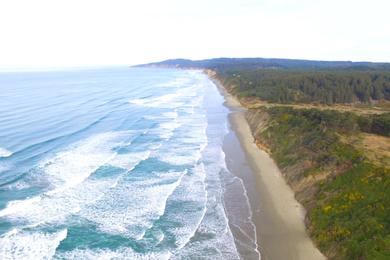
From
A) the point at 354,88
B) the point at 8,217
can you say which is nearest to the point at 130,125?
the point at 8,217

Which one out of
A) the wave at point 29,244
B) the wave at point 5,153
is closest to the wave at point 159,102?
the wave at point 5,153

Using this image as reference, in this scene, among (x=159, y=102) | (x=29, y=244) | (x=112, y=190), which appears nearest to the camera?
(x=29, y=244)

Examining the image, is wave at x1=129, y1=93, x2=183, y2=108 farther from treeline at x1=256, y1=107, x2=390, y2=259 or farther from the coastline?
the coastline

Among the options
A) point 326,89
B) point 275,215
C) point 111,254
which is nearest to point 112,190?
point 111,254

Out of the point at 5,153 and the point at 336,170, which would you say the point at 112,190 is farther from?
the point at 336,170

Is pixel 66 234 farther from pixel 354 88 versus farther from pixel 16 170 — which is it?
pixel 354 88
